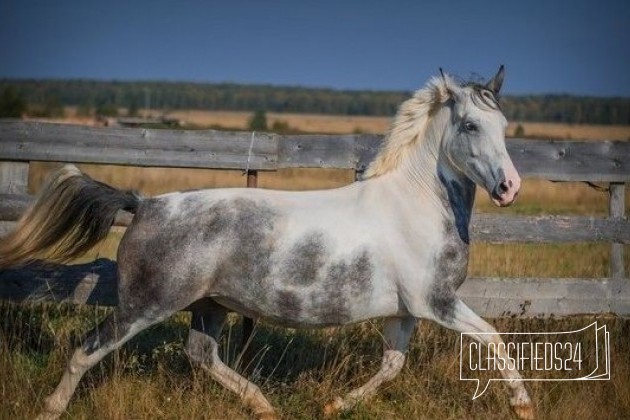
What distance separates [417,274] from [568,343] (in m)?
2.07

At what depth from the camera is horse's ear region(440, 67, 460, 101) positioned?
5477 millimetres

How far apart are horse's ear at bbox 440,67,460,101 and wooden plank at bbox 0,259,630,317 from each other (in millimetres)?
1952

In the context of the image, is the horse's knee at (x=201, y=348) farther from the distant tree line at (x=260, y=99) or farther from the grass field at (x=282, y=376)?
the distant tree line at (x=260, y=99)

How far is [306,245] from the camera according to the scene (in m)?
5.27

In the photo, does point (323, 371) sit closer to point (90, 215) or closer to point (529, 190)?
point (90, 215)

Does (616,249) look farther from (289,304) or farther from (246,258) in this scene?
(246,258)

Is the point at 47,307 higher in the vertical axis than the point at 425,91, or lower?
lower

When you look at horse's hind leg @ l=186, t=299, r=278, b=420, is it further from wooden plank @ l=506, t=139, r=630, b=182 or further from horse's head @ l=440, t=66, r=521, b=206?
wooden plank @ l=506, t=139, r=630, b=182

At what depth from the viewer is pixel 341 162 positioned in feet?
22.1

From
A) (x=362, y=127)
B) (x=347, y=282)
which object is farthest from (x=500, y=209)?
(x=362, y=127)

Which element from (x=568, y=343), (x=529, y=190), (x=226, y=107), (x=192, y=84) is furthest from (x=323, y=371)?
(x=192, y=84)

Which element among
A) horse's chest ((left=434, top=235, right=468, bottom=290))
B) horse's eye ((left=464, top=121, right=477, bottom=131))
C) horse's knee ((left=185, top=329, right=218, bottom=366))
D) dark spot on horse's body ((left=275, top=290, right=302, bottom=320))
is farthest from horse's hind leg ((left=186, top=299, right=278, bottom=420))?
horse's eye ((left=464, top=121, right=477, bottom=131))

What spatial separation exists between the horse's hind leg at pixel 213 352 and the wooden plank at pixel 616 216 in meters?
3.43

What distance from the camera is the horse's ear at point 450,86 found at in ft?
18.0
